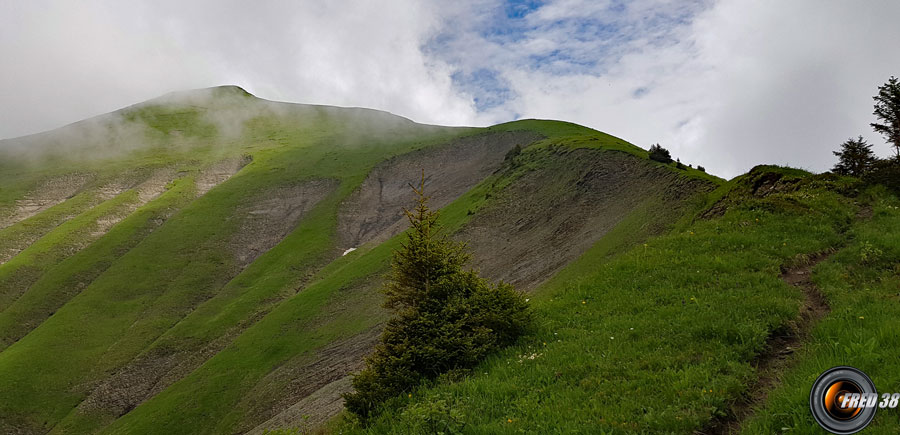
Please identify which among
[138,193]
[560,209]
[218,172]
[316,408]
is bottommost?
[316,408]

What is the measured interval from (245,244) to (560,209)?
236ft

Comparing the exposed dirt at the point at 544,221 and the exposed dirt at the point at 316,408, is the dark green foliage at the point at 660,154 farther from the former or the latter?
the exposed dirt at the point at 316,408

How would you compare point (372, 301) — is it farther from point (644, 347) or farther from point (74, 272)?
point (74, 272)

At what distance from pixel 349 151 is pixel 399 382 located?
12963 centimetres

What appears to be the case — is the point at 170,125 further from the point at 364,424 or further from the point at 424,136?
the point at 364,424

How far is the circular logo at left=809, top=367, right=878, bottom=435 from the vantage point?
7375 millimetres

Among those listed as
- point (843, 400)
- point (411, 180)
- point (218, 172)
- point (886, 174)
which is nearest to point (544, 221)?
point (886, 174)

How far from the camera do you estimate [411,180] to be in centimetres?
11150

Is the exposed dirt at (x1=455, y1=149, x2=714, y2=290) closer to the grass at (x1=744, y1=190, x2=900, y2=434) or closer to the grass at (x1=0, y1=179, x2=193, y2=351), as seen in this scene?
the grass at (x1=744, y1=190, x2=900, y2=434)

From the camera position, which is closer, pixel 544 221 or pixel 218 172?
pixel 544 221

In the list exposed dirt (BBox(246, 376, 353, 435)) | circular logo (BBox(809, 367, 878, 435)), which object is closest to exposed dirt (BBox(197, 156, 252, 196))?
exposed dirt (BBox(246, 376, 353, 435))

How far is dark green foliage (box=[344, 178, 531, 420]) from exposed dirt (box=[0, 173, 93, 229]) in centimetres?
14467

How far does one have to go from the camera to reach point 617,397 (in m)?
10.5

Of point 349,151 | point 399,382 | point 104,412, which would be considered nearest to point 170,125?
point 349,151
